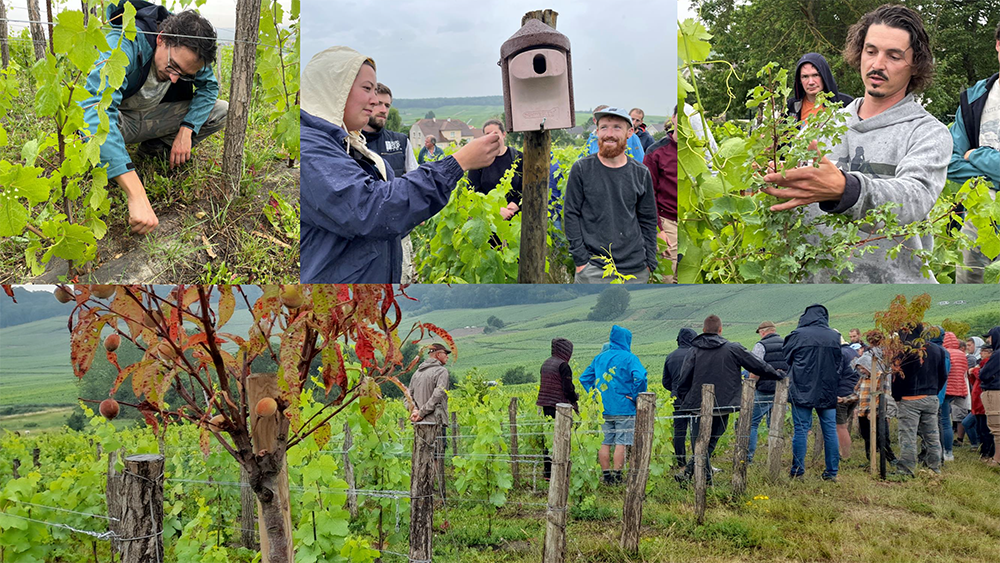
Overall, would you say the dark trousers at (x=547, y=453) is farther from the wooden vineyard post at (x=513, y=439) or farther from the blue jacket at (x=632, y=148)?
the blue jacket at (x=632, y=148)

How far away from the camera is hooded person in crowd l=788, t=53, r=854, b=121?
282 cm

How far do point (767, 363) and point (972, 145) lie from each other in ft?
5.21

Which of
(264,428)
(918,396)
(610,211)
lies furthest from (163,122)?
(918,396)

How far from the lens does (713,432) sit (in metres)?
4.79

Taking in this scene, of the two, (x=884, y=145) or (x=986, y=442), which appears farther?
(x=986, y=442)

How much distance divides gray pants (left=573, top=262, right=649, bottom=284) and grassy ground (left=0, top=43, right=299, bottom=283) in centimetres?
108

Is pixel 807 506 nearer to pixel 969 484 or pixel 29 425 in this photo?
pixel 969 484

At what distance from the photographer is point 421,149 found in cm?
277

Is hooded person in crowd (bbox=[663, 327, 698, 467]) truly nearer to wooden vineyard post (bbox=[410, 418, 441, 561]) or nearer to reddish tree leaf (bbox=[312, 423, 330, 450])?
wooden vineyard post (bbox=[410, 418, 441, 561])

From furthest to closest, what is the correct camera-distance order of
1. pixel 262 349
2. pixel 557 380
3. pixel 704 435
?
pixel 704 435 < pixel 557 380 < pixel 262 349

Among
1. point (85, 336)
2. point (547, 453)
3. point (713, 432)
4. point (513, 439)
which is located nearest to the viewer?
point (85, 336)

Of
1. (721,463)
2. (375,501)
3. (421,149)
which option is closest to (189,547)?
(375,501)

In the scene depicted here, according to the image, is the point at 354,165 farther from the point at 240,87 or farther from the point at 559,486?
the point at 559,486

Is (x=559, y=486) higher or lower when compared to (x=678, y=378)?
lower
